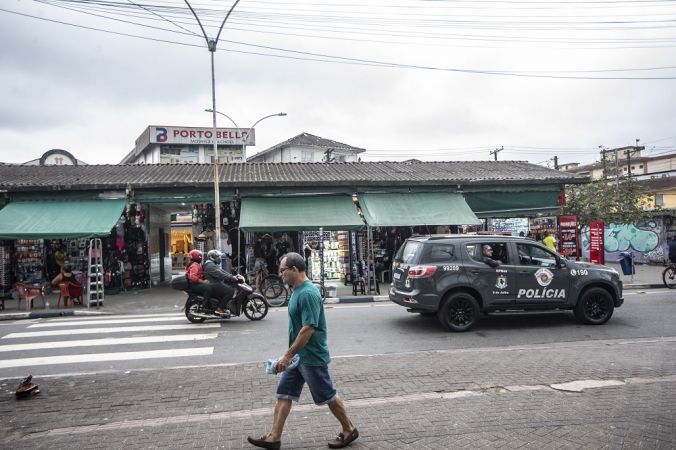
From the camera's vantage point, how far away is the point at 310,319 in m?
4.13

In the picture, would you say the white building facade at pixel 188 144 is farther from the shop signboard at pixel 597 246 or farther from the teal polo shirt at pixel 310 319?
the teal polo shirt at pixel 310 319

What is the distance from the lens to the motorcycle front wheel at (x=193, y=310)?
10655 millimetres

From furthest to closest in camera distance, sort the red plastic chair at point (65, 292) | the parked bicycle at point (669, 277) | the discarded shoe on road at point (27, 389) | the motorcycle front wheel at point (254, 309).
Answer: the parked bicycle at point (669, 277) < the red plastic chair at point (65, 292) < the motorcycle front wheel at point (254, 309) < the discarded shoe on road at point (27, 389)

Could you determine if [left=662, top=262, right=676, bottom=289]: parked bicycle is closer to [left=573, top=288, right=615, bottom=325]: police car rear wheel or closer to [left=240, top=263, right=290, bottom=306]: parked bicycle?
[left=573, top=288, right=615, bottom=325]: police car rear wheel

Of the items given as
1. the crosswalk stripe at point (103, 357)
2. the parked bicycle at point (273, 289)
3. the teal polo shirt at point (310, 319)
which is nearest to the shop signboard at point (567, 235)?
the parked bicycle at point (273, 289)

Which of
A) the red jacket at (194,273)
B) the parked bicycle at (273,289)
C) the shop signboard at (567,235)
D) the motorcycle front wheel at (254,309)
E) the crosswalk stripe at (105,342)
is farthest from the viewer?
the shop signboard at (567,235)

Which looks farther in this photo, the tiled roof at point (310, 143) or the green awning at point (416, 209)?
the tiled roof at point (310, 143)

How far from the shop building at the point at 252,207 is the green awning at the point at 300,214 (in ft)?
0.12

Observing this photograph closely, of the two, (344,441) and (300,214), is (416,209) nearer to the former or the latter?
(300,214)

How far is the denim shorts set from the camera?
13.7 feet

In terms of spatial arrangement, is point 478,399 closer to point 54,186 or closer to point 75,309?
point 75,309

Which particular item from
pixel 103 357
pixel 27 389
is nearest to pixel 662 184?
pixel 103 357

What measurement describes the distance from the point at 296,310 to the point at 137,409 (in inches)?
104

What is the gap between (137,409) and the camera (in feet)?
17.9
